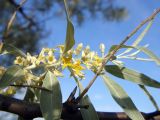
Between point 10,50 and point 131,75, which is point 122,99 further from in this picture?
point 10,50

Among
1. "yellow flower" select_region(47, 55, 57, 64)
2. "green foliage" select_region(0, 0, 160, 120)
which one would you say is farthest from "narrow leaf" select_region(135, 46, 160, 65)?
"yellow flower" select_region(47, 55, 57, 64)

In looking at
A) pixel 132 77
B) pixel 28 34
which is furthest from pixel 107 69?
pixel 28 34

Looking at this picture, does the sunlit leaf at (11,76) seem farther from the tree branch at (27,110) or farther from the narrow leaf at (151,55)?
the narrow leaf at (151,55)

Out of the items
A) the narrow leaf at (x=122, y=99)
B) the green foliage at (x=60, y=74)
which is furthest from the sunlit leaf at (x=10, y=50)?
the narrow leaf at (x=122, y=99)

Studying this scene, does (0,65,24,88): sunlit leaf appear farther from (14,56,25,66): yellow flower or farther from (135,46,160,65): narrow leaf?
(135,46,160,65): narrow leaf

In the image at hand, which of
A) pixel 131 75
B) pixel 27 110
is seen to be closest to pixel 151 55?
pixel 131 75

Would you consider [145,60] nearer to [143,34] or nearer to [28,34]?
[143,34]
